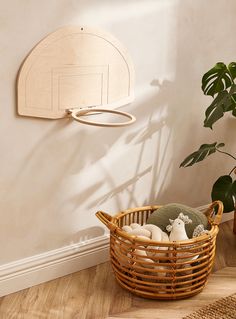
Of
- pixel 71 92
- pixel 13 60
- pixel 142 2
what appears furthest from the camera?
pixel 142 2

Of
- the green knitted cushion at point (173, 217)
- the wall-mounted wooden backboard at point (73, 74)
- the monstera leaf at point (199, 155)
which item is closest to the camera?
the wall-mounted wooden backboard at point (73, 74)

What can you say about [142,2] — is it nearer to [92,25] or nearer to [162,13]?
[162,13]

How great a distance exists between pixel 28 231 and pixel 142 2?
1.05m

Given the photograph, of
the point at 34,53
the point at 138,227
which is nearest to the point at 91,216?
the point at 138,227

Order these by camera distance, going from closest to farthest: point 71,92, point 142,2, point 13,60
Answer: point 13,60
point 71,92
point 142,2

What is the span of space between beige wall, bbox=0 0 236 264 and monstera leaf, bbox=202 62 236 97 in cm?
14

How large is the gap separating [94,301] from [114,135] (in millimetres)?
697

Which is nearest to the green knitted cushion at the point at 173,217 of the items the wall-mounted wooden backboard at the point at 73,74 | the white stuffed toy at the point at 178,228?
the white stuffed toy at the point at 178,228

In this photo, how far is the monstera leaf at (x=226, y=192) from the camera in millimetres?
2740

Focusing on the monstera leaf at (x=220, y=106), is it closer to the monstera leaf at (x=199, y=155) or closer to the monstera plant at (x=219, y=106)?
the monstera plant at (x=219, y=106)

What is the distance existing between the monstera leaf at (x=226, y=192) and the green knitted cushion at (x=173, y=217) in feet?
0.83

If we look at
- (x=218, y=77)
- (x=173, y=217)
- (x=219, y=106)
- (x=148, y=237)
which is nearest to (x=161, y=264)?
(x=148, y=237)

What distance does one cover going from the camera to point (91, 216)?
2604 millimetres

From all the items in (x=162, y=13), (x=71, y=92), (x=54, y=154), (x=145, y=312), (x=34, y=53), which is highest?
(x=162, y=13)
